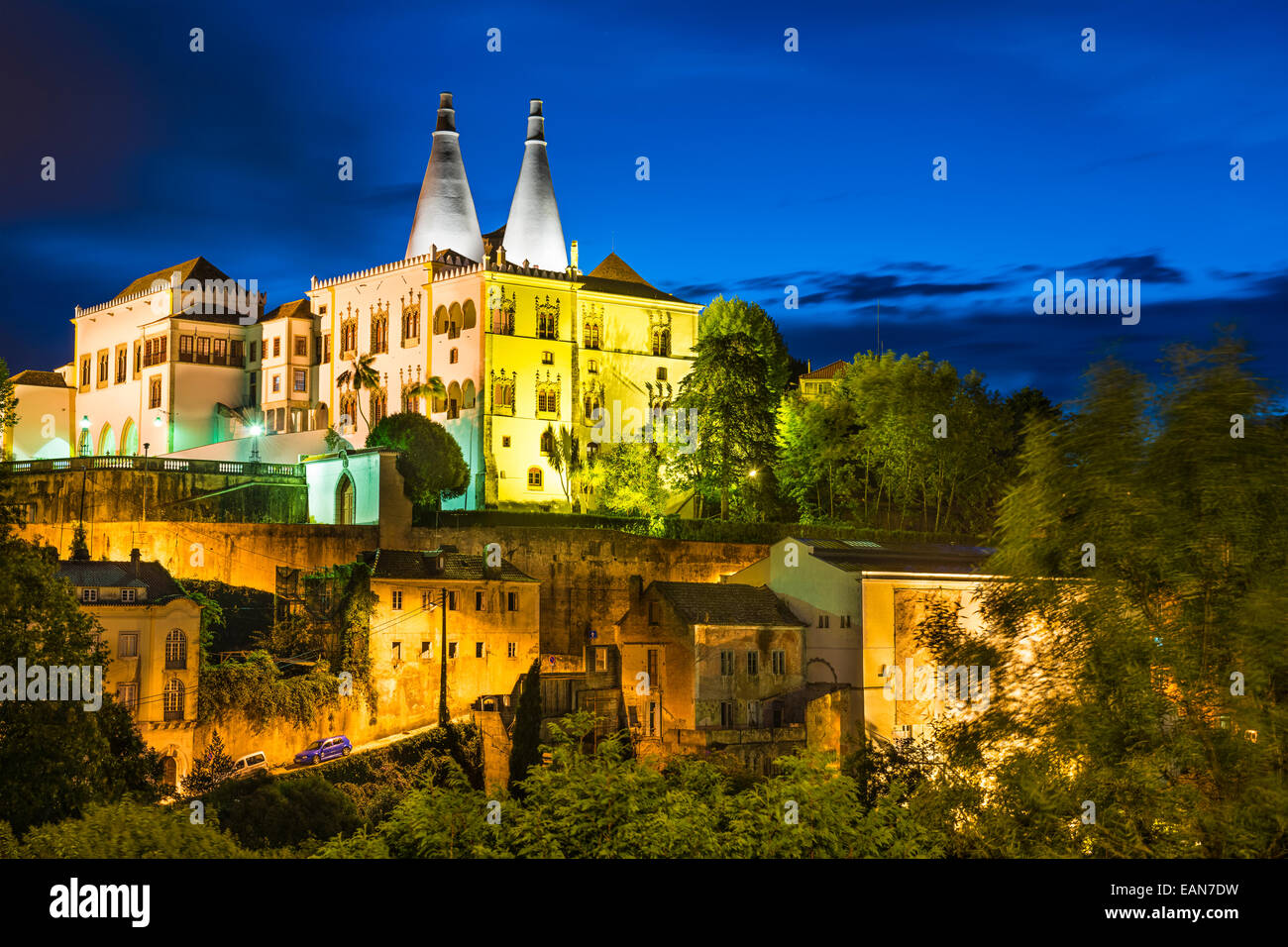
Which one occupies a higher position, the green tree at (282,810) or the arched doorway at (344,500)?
the arched doorway at (344,500)

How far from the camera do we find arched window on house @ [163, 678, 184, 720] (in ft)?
119

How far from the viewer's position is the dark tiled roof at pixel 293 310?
73.1 metres

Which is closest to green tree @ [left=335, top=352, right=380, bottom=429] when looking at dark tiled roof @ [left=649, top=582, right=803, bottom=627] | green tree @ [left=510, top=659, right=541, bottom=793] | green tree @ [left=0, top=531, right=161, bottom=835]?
dark tiled roof @ [left=649, top=582, right=803, bottom=627]

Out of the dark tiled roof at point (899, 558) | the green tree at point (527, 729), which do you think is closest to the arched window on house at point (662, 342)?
the dark tiled roof at point (899, 558)

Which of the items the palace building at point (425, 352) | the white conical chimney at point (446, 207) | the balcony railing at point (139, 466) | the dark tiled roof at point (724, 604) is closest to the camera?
the dark tiled roof at point (724, 604)

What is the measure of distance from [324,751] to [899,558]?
65.6 feet

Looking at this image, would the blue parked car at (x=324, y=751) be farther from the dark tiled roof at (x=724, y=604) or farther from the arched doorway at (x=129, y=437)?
the arched doorway at (x=129, y=437)

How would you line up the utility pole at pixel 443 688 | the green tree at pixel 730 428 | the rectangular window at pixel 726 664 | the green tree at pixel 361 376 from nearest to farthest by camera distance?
the utility pole at pixel 443 688 → the rectangular window at pixel 726 664 → the green tree at pixel 730 428 → the green tree at pixel 361 376

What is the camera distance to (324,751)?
38750mm

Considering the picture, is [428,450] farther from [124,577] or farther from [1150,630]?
[1150,630]

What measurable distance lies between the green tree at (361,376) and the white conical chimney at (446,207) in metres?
6.00

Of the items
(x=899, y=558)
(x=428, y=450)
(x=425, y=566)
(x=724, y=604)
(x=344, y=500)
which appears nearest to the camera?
(x=425, y=566)

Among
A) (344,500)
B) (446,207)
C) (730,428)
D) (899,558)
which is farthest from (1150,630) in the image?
(446,207)
